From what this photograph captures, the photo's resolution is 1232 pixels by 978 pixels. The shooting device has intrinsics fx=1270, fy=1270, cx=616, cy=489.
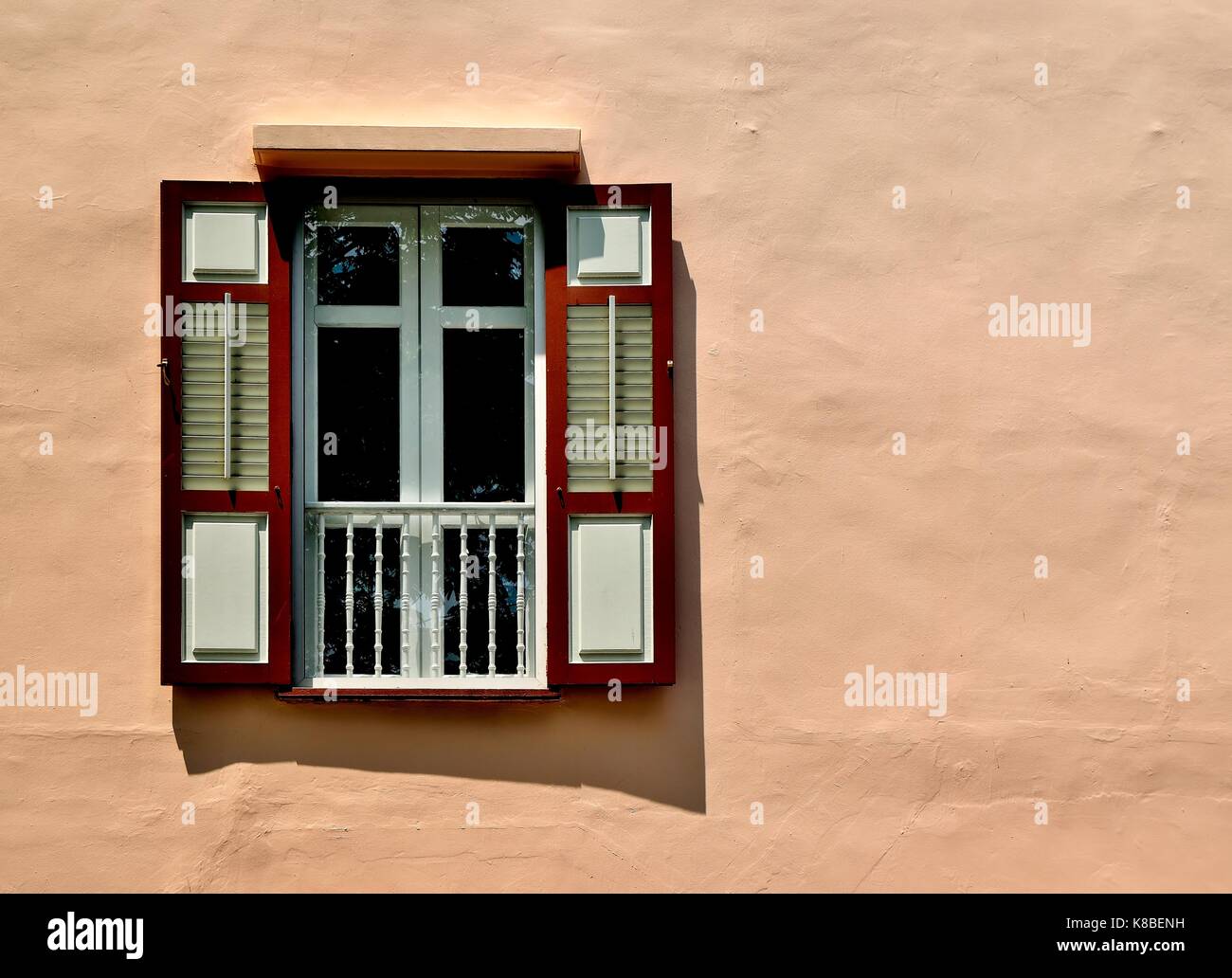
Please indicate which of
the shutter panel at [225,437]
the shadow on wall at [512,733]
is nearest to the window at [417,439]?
the shutter panel at [225,437]

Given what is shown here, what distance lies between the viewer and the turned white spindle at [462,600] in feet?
15.4

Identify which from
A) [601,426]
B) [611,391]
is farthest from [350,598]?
[611,391]

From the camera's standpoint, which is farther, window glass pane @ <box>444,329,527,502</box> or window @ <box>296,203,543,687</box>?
window glass pane @ <box>444,329,527,502</box>

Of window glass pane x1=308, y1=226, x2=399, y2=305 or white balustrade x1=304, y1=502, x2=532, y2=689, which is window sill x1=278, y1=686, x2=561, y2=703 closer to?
white balustrade x1=304, y1=502, x2=532, y2=689

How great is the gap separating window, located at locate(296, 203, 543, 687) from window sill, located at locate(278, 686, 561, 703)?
8cm

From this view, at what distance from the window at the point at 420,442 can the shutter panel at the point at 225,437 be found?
0.17 m

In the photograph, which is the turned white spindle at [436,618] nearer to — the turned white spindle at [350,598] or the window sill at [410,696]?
the window sill at [410,696]

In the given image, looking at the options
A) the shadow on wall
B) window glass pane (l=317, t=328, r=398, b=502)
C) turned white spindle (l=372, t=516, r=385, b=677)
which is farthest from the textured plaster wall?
window glass pane (l=317, t=328, r=398, b=502)

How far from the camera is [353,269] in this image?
16.2ft

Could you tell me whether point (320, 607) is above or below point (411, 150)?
below

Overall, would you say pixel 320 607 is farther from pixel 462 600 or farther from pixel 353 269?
pixel 353 269

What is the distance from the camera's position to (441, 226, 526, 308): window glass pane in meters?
4.96

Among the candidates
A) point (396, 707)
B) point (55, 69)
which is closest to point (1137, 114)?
point (396, 707)

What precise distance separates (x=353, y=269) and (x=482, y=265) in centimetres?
50
